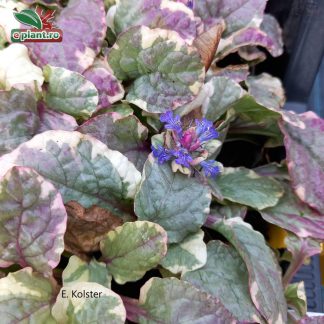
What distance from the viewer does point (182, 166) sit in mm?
653

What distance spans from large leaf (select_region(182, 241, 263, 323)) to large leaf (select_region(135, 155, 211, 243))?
5 cm

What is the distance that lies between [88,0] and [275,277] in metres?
0.51

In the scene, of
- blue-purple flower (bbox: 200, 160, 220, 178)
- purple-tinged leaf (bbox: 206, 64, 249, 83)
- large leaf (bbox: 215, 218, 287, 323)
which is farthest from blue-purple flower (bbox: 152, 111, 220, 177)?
purple-tinged leaf (bbox: 206, 64, 249, 83)

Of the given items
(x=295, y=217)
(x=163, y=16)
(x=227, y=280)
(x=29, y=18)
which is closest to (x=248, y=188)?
(x=295, y=217)

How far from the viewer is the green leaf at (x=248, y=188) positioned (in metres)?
0.77

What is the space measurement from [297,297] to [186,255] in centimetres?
21

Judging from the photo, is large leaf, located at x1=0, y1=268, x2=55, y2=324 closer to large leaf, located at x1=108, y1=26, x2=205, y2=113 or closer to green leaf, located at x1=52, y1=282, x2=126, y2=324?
green leaf, located at x1=52, y1=282, x2=126, y2=324

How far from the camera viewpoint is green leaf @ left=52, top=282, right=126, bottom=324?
0.53 m

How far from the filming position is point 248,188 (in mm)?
807

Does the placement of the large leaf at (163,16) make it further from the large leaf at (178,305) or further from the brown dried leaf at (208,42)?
the large leaf at (178,305)

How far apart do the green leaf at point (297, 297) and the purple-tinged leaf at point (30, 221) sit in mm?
368

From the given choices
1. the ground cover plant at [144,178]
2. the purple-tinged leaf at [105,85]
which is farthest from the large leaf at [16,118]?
the purple-tinged leaf at [105,85]

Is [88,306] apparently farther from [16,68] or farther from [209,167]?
[16,68]

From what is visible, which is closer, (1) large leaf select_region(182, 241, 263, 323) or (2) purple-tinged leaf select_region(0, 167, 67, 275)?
(2) purple-tinged leaf select_region(0, 167, 67, 275)
